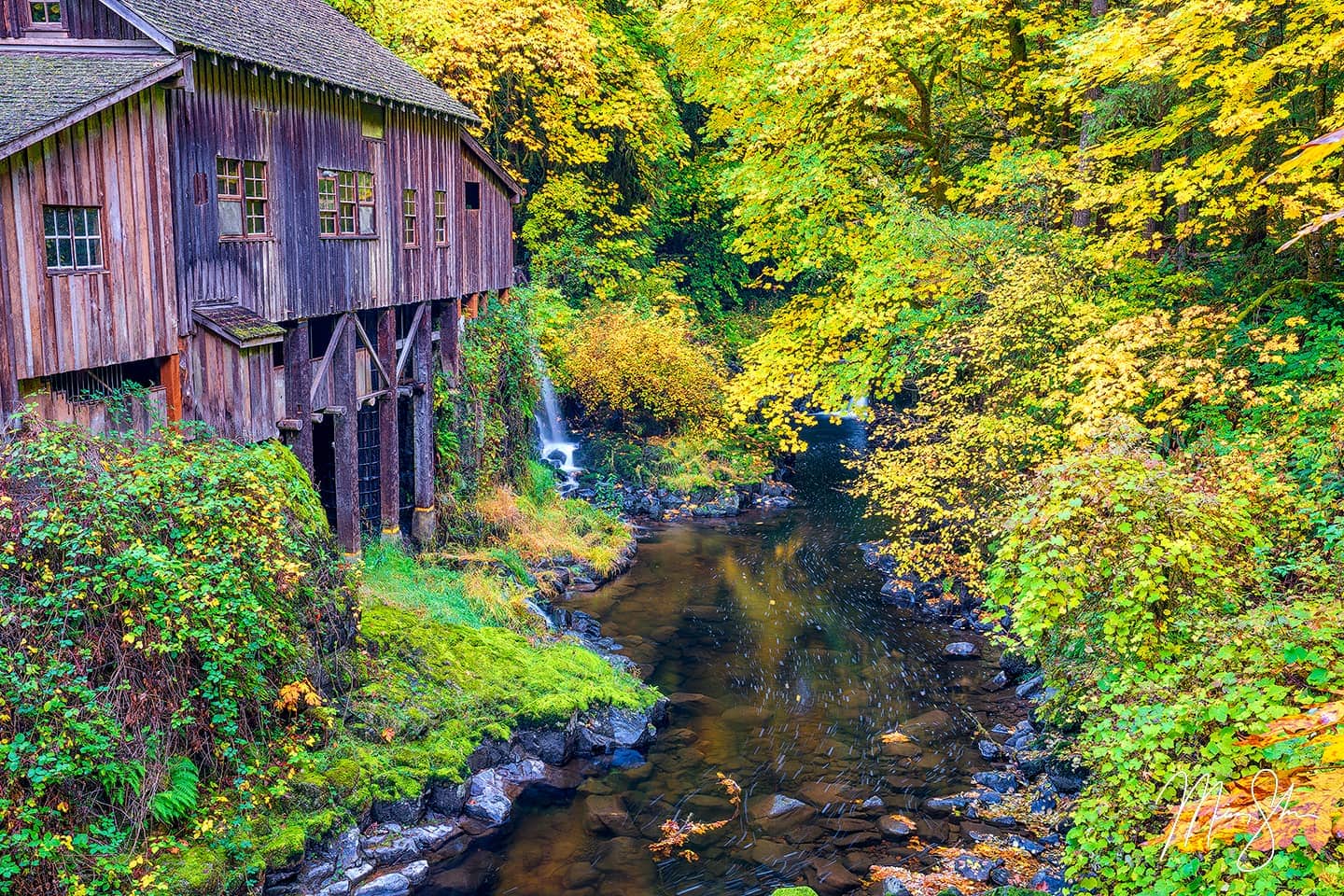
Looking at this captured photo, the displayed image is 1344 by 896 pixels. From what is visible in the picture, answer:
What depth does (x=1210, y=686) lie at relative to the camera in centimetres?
682

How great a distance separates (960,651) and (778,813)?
583 cm

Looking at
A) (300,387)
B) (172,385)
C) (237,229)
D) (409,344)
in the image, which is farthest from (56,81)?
(409,344)

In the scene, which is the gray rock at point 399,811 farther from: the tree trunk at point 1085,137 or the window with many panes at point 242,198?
the tree trunk at point 1085,137

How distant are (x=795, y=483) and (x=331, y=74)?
57.5 ft

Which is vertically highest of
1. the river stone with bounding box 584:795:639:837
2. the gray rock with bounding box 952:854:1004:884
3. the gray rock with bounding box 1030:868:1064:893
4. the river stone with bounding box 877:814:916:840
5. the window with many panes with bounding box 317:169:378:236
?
the window with many panes with bounding box 317:169:378:236

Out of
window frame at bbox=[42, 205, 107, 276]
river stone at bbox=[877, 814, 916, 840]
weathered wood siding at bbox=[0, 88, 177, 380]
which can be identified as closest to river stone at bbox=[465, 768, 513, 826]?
river stone at bbox=[877, 814, 916, 840]

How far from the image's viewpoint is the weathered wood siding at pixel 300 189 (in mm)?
12352

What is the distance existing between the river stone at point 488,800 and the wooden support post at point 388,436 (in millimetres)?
7212

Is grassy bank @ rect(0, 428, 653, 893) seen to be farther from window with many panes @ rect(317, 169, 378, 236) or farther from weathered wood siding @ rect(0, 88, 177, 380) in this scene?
window with many panes @ rect(317, 169, 378, 236)

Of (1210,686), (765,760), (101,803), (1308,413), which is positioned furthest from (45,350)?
(1308,413)

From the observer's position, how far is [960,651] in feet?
52.9

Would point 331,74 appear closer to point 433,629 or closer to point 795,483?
point 433,629

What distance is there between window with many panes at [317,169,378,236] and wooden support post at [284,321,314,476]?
176 centimetres

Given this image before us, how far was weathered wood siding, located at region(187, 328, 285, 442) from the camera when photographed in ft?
40.1
